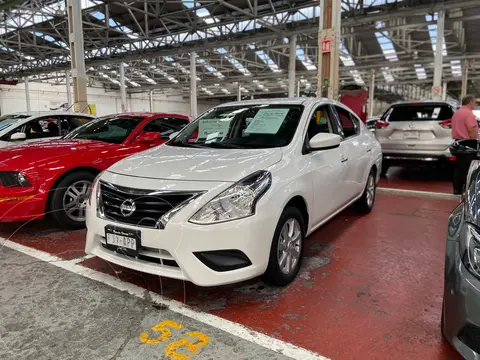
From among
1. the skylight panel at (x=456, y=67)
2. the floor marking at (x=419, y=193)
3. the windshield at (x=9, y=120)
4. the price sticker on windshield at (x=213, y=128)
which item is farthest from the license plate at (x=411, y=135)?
the skylight panel at (x=456, y=67)

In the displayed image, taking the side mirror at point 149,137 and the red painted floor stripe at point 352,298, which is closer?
the red painted floor stripe at point 352,298

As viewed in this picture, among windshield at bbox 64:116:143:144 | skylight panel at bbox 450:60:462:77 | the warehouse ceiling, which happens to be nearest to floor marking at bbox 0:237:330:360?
windshield at bbox 64:116:143:144

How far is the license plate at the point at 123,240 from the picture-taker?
242cm

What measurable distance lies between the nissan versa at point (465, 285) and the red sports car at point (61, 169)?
3.67 m

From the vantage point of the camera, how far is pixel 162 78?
1302 inches

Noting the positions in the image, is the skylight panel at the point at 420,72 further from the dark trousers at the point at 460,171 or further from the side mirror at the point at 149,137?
the side mirror at the point at 149,137

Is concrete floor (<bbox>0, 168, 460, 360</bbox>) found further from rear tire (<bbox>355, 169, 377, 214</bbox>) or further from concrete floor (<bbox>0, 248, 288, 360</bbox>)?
rear tire (<bbox>355, 169, 377, 214</bbox>)

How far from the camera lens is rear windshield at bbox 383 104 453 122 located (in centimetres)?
657

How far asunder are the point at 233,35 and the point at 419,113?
11205 millimetres

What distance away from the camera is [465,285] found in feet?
5.28

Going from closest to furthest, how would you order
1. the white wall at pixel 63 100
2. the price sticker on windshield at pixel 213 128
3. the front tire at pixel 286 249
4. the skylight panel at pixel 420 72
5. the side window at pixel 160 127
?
the front tire at pixel 286 249 < the price sticker on windshield at pixel 213 128 < the side window at pixel 160 127 < the skylight panel at pixel 420 72 < the white wall at pixel 63 100

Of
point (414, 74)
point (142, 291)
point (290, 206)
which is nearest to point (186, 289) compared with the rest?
point (142, 291)

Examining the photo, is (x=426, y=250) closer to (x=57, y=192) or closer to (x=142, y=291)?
(x=142, y=291)

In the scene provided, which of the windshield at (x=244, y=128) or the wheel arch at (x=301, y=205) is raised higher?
the windshield at (x=244, y=128)
